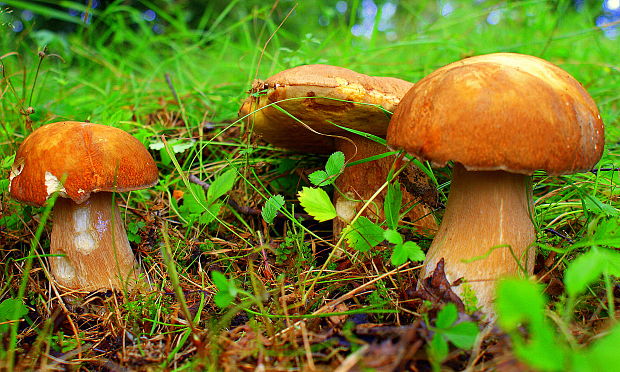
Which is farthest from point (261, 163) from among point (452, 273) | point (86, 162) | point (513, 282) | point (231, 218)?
point (513, 282)

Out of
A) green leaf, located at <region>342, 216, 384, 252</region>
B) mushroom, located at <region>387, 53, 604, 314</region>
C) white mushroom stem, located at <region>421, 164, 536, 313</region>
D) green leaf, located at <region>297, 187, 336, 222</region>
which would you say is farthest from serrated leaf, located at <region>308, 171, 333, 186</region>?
white mushroom stem, located at <region>421, 164, 536, 313</region>

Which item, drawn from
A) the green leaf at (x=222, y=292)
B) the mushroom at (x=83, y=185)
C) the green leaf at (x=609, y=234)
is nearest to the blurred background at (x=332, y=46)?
the mushroom at (x=83, y=185)

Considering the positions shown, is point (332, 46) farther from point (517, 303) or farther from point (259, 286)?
point (517, 303)

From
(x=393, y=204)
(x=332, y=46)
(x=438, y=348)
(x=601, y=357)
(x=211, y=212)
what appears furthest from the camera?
(x=332, y=46)

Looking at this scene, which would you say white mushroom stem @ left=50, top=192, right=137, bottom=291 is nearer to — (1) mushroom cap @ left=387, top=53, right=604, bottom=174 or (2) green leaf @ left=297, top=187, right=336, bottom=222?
(2) green leaf @ left=297, top=187, right=336, bottom=222

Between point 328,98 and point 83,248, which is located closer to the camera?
point 328,98

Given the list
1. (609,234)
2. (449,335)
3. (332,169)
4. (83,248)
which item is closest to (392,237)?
(449,335)
